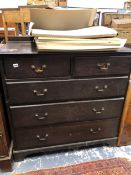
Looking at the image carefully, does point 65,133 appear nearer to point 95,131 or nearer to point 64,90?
point 95,131

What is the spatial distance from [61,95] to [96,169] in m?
0.65

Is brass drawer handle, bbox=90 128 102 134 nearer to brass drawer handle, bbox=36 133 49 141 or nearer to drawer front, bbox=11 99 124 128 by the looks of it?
drawer front, bbox=11 99 124 128

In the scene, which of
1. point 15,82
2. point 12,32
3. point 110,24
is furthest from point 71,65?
point 12,32

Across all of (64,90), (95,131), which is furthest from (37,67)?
(95,131)

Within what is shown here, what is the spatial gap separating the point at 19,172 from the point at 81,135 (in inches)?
21.5

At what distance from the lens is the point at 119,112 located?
1.33 m

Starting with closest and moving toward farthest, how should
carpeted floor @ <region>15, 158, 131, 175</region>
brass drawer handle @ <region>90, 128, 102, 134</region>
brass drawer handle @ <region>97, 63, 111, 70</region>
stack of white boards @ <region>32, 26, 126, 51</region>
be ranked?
stack of white boards @ <region>32, 26, 126, 51</region>
brass drawer handle @ <region>97, 63, 111, 70</region>
carpeted floor @ <region>15, 158, 131, 175</region>
brass drawer handle @ <region>90, 128, 102, 134</region>

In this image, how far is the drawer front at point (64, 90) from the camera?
1066 millimetres

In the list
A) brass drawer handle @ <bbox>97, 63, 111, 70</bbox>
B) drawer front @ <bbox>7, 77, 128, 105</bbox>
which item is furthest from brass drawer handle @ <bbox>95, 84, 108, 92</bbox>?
brass drawer handle @ <bbox>97, 63, 111, 70</bbox>

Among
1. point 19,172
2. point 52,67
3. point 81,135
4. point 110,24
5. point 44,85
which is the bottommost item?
point 19,172

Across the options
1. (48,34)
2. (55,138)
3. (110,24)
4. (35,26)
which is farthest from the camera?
(110,24)

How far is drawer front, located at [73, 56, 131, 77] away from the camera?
3.53 ft

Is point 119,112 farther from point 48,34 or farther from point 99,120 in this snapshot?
point 48,34

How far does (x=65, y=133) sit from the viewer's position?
4.31ft
